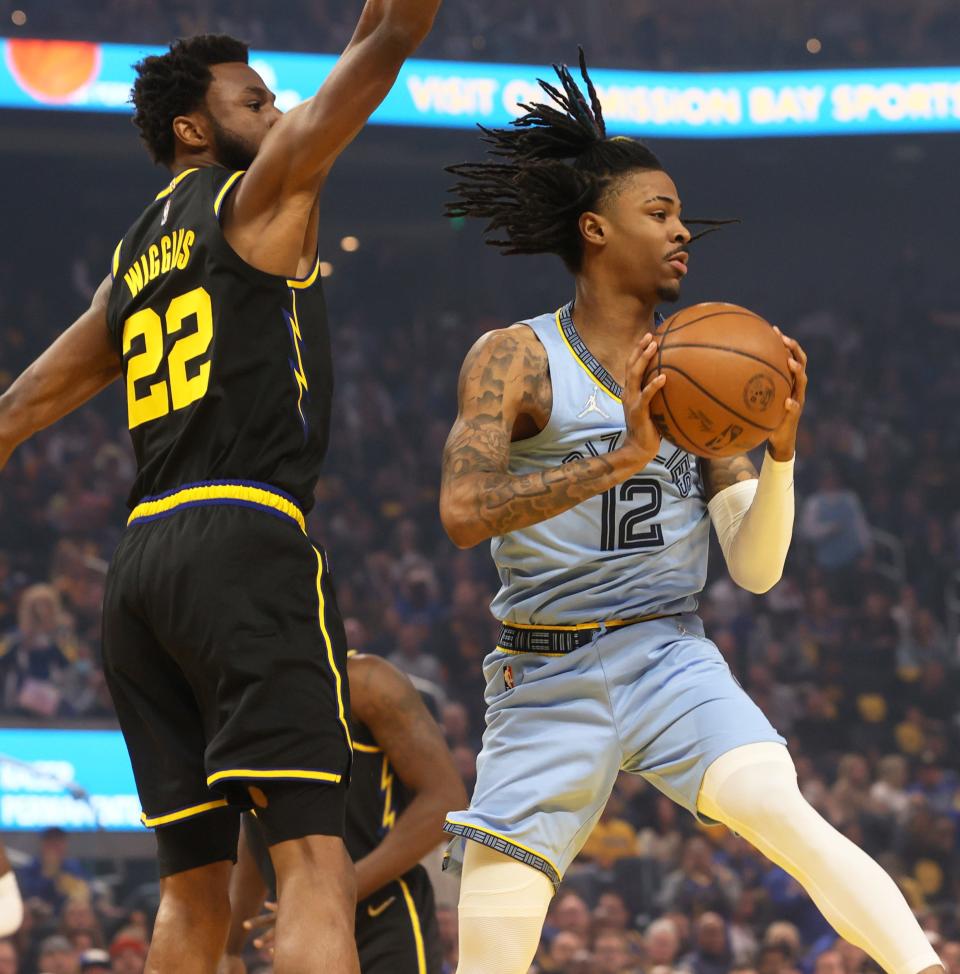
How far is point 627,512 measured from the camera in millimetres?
3471

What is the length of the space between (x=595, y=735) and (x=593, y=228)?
1.25m

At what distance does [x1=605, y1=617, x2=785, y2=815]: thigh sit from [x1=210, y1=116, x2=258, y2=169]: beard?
4.49ft

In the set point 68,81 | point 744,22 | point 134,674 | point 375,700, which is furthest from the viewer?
point 744,22

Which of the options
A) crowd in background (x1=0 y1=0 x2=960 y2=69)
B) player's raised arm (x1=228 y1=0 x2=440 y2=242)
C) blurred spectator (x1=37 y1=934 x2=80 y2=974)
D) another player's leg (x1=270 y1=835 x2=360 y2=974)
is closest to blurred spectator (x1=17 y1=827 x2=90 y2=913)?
blurred spectator (x1=37 y1=934 x2=80 y2=974)

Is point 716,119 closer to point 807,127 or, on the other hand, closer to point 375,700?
point 807,127

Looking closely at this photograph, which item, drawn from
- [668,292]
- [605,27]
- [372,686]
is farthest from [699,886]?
[605,27]

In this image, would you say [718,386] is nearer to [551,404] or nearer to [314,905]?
[551,404]

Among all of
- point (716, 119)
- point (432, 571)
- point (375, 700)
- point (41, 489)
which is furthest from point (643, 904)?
point (716, 119)

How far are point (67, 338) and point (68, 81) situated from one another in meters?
11.9

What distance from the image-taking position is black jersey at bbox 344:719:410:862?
13.4 feet

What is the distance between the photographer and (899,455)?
15492mm

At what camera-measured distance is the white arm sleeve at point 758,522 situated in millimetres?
3398

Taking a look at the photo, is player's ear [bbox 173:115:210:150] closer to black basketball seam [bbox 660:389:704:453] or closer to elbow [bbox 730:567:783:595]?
black basketball seam [bbox 660:389:704:453]

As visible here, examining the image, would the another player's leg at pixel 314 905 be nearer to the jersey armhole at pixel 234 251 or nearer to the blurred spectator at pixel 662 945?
the jersey armhole at pixel 234 251
